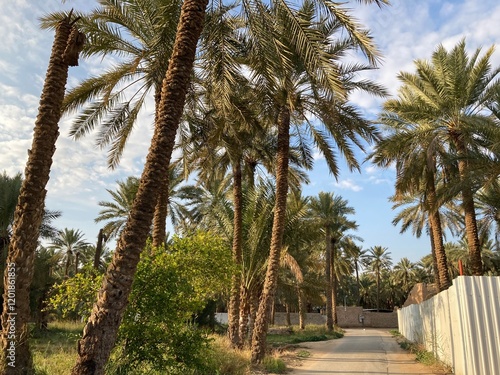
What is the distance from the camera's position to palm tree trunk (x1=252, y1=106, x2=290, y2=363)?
12823 mm

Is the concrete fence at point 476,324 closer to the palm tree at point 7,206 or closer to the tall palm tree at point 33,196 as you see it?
the tall palm tree at point 33,196

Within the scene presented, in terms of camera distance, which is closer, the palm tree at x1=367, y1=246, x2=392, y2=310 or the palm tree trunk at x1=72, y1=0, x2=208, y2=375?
the palm tree trunk at x1=72, y1=0, x2=208, y2=375

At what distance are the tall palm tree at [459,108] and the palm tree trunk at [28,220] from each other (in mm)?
13008

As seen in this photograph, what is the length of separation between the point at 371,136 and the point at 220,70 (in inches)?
254

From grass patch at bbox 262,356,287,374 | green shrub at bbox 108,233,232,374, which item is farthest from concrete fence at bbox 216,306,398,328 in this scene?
green shrub at bbox 108,233,232,374

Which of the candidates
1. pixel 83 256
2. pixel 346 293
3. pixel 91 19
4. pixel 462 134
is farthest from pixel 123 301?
pixel 346 293

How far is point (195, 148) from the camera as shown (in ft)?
51.0

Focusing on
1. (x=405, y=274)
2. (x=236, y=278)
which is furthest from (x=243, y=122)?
(x=405, y=274)

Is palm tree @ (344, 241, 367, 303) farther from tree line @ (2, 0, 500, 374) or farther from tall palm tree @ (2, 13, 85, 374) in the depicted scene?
tall palm tree @ (2, 13, 85, 374)

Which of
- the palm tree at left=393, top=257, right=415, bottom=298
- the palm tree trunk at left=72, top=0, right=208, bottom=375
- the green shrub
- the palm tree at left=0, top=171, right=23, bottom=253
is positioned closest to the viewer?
the palm tree trunk at left=72, top=0, right=208, bottom=375

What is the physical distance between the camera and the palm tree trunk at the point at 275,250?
12823 mm

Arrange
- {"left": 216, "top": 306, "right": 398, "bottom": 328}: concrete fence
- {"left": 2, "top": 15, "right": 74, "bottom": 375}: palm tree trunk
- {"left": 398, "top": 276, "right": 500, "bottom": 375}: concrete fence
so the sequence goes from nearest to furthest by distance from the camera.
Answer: {"left": 2, "top": 15, "right": 74, "bottom": 375}: palm tree trunk
{"left": 398, "top": 276, "right": 500, "bottom": 375}: concrete fence
{"left": 216, "top": 306, "right": 398, "bottom": 328}: concrete fence

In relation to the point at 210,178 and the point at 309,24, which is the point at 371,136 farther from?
the point at 210,178

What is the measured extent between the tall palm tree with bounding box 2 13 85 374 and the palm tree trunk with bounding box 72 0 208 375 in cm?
170
